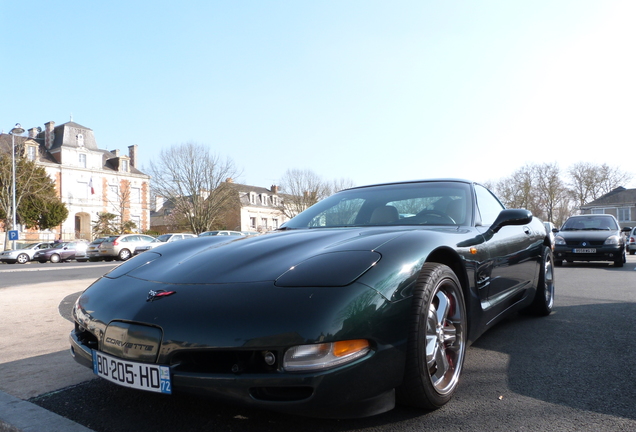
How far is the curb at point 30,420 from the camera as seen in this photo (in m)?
2.26

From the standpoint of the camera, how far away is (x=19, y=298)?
7.57 meters

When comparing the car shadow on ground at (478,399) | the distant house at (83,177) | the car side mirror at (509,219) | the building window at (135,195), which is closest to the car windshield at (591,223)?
the car shadow on ground at (478,399)

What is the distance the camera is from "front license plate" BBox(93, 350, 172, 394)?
A: 200 centimetres

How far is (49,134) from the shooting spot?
51.8m

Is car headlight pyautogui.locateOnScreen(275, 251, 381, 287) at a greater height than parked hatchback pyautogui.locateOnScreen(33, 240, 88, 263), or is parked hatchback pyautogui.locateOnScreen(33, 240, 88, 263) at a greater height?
car headlight pyautogui.locateOnScreen(275, 251, 381, 287)

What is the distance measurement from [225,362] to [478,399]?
142 centimetres

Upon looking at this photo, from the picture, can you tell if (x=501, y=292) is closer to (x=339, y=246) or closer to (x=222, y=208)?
(x=339, y=246)

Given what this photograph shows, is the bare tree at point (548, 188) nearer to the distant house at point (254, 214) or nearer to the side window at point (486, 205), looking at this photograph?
the distant house at point (254, 214)

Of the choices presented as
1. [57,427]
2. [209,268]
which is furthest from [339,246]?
[57,427]

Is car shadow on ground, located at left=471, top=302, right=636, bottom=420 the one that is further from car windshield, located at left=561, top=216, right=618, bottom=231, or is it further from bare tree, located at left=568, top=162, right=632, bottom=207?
bare tree, located at left=568, top=162, right=632, bottom=207

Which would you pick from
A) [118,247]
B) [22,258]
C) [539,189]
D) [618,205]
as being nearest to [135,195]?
[22,258]

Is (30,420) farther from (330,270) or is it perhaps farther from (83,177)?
Result: (83,177)

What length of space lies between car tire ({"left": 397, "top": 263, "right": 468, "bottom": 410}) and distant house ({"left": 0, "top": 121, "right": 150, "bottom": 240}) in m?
50.8

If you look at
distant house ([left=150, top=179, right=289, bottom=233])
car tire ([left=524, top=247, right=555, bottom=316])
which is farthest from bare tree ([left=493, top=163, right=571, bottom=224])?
car tire ([left=524, top=247, right=555, bottom=316])
